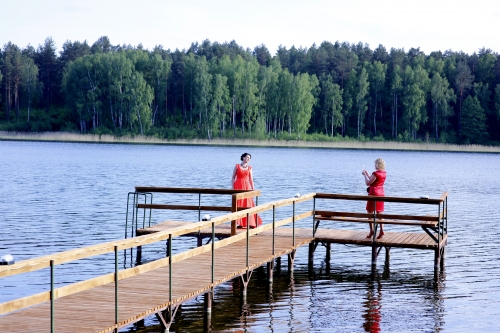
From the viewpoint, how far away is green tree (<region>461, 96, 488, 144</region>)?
99.8 m

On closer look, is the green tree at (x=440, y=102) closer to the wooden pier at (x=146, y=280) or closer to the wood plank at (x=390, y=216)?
the wood plank at (x=390, y=216)

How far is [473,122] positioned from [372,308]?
9192 centimetres

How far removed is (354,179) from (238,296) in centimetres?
3254

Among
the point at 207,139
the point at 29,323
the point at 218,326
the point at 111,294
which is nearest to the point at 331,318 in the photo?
the point at 218,326

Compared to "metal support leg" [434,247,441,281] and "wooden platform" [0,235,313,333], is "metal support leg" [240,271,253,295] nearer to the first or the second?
"wooden platform" [0,235,313,333]

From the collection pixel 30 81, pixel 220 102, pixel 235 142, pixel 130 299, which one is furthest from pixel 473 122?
pixel 130 299

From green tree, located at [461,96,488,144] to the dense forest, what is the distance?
135mm

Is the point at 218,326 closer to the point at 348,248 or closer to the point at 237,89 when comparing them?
the point at 348,248

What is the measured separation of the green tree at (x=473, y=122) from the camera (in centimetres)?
9981

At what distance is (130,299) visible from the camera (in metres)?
9.84

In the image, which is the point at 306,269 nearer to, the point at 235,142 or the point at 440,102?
the point at 235,142

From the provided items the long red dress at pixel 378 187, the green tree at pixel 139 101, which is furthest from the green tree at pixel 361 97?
the long red dress at pixel 378 187

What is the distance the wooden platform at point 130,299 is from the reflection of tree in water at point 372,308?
6.61 ft

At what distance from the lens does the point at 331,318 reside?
1209 cm
